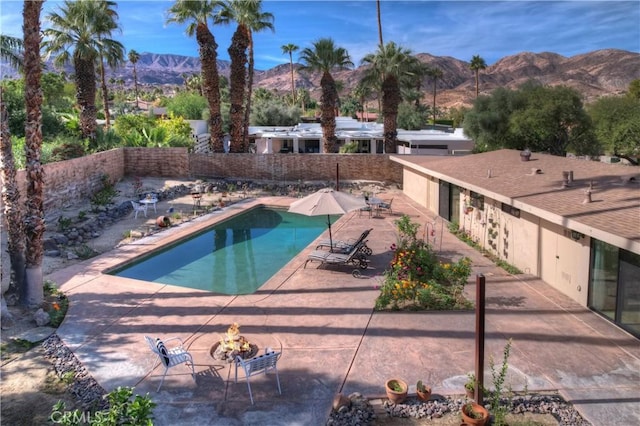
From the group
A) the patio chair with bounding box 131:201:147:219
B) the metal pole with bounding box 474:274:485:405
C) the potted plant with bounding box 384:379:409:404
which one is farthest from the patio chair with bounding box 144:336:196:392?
the patio chair with bounding box 131:201:147:219

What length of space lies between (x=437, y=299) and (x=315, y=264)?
4.69m

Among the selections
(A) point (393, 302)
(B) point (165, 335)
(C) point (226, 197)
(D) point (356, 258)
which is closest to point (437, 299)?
(A) point (393, 302)

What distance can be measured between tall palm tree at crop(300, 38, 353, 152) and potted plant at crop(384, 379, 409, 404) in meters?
26.7

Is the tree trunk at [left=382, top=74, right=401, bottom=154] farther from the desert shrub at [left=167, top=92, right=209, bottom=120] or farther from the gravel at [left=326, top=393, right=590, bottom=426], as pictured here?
the gravel at [left=326, top=393, right=590, bottom=426]

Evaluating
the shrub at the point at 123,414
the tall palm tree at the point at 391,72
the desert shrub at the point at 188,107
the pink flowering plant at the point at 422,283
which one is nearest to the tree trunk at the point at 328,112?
the tall palm tree at the point at 391,72

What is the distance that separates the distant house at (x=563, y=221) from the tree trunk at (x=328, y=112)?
44.1ft

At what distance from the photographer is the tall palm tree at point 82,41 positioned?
26875 millimetres

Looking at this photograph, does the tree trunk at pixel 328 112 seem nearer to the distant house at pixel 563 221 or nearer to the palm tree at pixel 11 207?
the distant house at pixel 563 221

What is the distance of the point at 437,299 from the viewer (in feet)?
36.6

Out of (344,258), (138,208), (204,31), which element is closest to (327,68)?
(204,31)

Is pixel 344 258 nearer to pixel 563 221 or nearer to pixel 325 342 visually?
pixel 325 342

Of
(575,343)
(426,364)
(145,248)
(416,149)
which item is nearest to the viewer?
(426,364)

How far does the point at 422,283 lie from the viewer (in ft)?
39.0

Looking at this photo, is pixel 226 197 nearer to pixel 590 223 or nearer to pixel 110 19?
pixel 110 19
